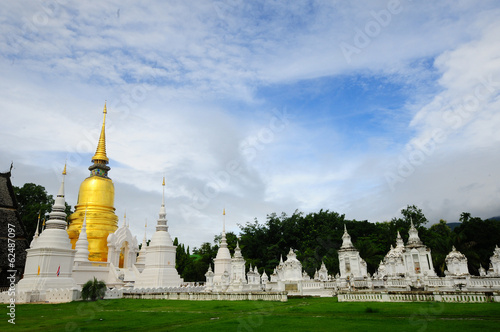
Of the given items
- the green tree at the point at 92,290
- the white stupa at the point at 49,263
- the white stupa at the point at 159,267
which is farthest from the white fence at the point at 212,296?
the white stupa at the point at 159,267

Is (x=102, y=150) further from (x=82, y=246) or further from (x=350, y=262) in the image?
(x=350, y=262)

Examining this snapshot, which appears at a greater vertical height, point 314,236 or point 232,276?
point 314,236

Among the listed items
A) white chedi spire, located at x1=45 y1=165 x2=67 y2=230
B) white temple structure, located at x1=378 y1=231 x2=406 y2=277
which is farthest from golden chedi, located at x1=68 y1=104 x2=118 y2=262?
white temple structure, located at x1=378 y1=231 x2=406 y2=277

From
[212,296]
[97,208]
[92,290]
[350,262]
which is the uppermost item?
[97,208]

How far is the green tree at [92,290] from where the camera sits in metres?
25.2

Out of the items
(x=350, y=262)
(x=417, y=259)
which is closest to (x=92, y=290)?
(x=350, y=262)

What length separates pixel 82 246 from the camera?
4053 centimetres

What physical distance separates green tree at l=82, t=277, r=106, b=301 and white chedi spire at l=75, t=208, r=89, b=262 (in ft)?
49.1

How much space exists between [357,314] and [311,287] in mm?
13851

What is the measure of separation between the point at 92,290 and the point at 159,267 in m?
13.7

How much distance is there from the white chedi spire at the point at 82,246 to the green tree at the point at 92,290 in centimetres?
1497

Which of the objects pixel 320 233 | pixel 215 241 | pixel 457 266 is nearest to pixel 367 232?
pixel 320 233

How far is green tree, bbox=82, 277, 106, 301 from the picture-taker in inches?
993

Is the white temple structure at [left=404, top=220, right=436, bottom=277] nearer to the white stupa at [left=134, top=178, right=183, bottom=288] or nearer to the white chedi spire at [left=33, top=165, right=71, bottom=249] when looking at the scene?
the white stupa at [left=134, top=178, right=183, bottom=288]
